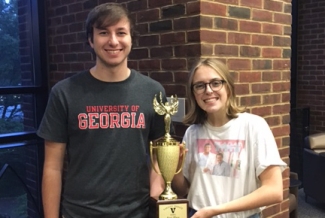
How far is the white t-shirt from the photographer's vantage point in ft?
5.13

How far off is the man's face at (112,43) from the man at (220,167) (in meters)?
0.55

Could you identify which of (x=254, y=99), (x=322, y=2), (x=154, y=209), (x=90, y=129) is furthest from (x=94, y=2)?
(x=322, y=2)

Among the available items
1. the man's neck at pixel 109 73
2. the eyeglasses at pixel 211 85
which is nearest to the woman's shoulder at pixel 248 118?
the eyeglasses at pixel 211 85

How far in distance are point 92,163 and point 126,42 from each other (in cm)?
49

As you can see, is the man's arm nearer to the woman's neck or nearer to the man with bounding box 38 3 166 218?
the man with bounding box 38 3 166 218

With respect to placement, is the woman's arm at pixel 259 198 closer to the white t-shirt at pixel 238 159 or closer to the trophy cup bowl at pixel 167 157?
the white t-shirt at pixel 238 159

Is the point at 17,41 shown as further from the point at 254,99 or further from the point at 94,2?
the point at 254,99

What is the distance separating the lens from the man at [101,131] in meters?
1.54

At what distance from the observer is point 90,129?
1536 millimetres

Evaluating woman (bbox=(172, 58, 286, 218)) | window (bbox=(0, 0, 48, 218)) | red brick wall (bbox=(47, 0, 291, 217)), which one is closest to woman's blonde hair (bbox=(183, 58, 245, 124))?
woman (bbox=(172, 58, 286, 218))

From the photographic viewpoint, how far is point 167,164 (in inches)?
62.8

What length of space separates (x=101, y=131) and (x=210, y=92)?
45 cm

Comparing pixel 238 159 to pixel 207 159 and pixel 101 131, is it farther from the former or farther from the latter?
pixel 101 131

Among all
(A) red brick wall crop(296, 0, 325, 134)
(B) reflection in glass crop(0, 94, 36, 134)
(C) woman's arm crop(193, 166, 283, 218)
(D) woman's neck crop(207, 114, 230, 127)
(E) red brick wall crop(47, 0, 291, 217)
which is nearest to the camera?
(C) woman's arm crop(193, 166, 283, 218)
